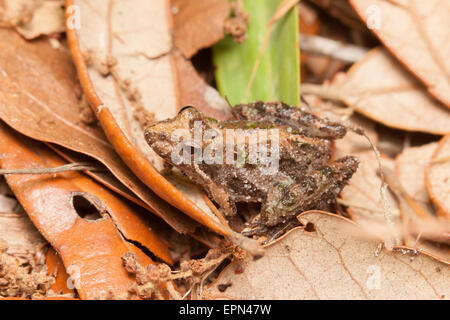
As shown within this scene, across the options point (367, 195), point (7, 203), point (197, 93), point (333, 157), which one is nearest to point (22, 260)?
point (7, 203)

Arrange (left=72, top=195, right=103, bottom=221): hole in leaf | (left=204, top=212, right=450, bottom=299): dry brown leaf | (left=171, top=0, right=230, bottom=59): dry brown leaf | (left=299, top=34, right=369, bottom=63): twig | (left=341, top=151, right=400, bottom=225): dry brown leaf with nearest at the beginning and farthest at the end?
(left=204, top=212, right=450, bottom=299): dry brown leaf → (left=72, top=195, right=103, bottom=221): hole in leaf → (left=341, top=151, right=400, bottom=225): dry brown leaf → (left=171, top=0, right=230, bottom=59): dry brown leaf → (left=299, top=34, right=369, bottom=63): twig

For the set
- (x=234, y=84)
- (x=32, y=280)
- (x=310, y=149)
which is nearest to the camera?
(x=32, y=280)

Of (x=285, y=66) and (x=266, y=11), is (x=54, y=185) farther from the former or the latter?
(x=266, y=11)

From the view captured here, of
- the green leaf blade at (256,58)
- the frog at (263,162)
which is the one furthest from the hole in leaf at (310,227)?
the green leaf blade at (256,58)

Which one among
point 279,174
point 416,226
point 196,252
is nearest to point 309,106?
point 279,174

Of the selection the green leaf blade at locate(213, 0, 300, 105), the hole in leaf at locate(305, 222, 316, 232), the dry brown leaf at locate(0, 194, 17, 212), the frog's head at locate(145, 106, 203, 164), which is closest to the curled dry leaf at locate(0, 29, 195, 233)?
the frog's head at locate(145, 106, 203, 164)

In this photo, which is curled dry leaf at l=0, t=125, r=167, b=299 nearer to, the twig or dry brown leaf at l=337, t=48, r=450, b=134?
dry brown leaf at l=337, t=48, r=450, b=134
